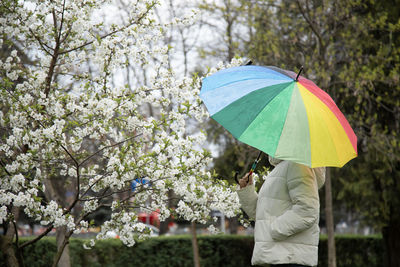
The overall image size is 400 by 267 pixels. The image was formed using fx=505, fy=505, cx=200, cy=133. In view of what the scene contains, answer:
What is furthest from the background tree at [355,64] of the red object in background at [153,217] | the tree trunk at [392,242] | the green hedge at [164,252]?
the red object in background at [153,217]

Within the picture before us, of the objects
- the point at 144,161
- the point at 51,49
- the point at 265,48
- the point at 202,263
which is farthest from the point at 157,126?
the point at 202,263

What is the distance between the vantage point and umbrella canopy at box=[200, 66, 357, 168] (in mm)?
3230

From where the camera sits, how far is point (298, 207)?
10.7ft

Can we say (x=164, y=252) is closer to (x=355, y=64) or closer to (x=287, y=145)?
(x=355, y=64)

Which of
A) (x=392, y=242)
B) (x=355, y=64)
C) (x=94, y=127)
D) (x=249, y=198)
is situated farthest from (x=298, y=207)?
(x=392, y=242)

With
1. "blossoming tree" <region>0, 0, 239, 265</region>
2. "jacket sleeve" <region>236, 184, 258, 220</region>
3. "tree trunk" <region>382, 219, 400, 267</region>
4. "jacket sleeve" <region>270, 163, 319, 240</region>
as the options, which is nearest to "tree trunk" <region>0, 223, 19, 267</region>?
"blossoming tree" <region>0, 0, 239, 265</region>

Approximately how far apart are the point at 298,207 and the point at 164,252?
7.22m

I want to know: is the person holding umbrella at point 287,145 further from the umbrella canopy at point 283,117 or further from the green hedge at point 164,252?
the green hedge at point 164,252

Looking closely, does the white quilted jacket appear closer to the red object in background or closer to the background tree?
the red object in background

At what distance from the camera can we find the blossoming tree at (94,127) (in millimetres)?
4301

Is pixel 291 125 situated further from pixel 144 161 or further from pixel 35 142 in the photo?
pixel 35 142

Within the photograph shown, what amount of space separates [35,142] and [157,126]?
106cm

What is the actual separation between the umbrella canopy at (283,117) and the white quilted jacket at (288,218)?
202 mm

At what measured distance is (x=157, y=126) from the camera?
4.57 meters
